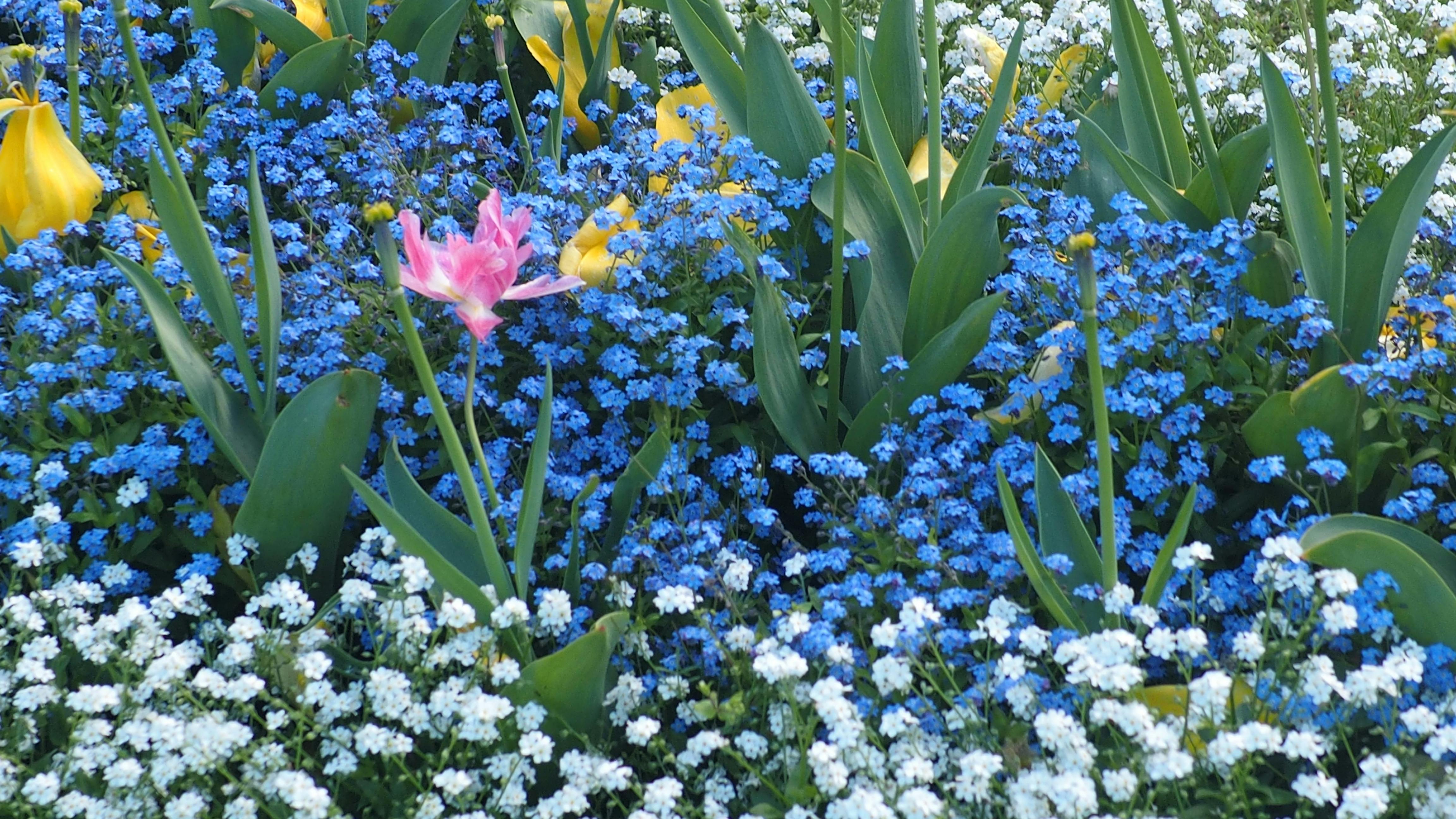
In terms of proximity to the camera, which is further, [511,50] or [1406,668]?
[511,50]

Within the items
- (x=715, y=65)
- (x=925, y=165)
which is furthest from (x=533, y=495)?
(x=925, y=165)

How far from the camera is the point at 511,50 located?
114 inches

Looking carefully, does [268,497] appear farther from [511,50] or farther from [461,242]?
[511,50]

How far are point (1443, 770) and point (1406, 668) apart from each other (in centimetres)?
11

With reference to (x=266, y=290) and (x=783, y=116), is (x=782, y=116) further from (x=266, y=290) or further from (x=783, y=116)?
(x=266, y=290)

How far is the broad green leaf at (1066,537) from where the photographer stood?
5.26 ft

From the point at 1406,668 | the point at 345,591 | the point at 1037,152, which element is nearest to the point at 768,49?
the point at 1037,152

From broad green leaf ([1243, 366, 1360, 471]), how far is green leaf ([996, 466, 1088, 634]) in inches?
15.8

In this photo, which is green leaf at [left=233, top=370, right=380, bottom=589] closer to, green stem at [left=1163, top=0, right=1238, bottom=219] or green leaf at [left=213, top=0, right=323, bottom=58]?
green leaf at [left=213, top=0, right=323, bottom=58]

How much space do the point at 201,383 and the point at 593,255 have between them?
0.61 m

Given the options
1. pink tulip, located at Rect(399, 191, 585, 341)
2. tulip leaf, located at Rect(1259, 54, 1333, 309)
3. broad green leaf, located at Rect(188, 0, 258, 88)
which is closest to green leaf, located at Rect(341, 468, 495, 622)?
pink tulip, located at Rect(399, 191, 585, 341)

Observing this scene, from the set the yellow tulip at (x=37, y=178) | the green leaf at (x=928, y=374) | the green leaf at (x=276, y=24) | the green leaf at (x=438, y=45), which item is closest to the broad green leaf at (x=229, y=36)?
the green leaf at (x=276, y=24)

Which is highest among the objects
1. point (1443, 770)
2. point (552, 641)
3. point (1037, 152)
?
point (1037, 152)

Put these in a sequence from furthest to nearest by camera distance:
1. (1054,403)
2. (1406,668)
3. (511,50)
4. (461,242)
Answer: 1. (511,50)
2. (1054,403)
3. (461,242)
4. (1406,668)
